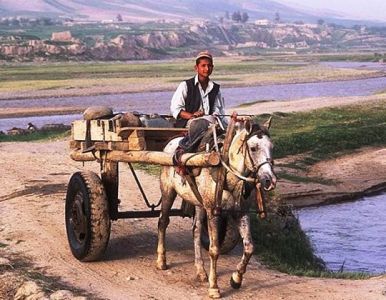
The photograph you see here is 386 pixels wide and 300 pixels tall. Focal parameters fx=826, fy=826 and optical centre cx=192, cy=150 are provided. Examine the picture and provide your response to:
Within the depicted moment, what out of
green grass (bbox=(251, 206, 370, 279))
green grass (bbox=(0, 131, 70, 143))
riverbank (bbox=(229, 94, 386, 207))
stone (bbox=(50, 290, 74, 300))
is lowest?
green grass (bbox=(0, 131, 70, 143))

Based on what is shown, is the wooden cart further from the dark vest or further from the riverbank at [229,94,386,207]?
the riverbank at [229,94,386,207]

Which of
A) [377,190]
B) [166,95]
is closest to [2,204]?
[377,190]

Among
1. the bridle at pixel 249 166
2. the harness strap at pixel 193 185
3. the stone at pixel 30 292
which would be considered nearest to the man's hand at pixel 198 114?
the harness strap at pixel 193 185

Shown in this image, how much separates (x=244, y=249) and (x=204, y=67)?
2281mm

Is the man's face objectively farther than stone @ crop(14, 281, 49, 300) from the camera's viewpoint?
Yes

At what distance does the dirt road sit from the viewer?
353 inches

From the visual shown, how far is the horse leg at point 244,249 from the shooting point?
8500 millimetres

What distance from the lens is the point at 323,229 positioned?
52.7ft

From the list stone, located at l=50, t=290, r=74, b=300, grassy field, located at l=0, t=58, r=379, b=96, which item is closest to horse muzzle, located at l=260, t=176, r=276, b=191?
stone, located at l=50, t=290, r=74, b=300

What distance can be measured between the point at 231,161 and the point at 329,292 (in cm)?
189

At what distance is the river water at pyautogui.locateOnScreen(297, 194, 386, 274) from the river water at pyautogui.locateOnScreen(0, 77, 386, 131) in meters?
A: 20.4

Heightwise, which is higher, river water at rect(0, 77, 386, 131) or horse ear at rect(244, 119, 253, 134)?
horse ear at rect(244, 119, 253, 134)

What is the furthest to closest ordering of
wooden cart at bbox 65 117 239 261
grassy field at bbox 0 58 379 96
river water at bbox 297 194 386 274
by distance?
grassy field at bbox 0 58 379 96, river water at bbox 297 194 386 274, wooden cart at bbox 65 117 239 261

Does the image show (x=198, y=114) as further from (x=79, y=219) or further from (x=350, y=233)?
(x=350, y=233)
